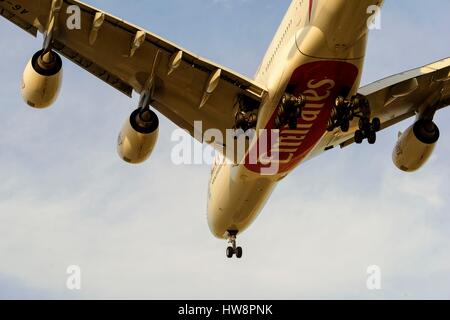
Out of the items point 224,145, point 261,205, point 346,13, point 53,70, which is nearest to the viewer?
point 346,13

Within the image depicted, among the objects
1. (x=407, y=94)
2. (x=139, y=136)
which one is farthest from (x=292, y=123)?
(x=407, y=94)

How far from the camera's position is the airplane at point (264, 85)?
24141 millimetres

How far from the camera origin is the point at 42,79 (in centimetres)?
2614

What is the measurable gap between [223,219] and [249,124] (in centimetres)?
723

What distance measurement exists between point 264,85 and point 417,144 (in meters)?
6.24

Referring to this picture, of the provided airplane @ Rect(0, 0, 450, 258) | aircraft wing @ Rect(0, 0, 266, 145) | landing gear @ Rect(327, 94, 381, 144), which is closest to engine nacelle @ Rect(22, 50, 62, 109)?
airplane @ Rect(0, 0, 450, 258)

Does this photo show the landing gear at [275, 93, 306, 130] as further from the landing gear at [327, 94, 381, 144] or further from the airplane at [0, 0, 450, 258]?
the landing gear at [327, 94, 381, 144]

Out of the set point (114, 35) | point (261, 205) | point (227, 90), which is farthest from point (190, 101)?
point (261, 205)

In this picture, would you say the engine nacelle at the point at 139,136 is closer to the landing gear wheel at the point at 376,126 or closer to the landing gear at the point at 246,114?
the landing gear at the point at 246,114

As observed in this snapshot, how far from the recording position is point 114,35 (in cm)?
2644

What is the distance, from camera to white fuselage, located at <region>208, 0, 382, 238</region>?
2311 cm

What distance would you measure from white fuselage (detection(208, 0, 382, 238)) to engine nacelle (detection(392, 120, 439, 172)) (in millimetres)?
2430

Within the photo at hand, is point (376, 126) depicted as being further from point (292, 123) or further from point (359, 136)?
point (292, 123)

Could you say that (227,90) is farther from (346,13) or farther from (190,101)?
(346,13)
